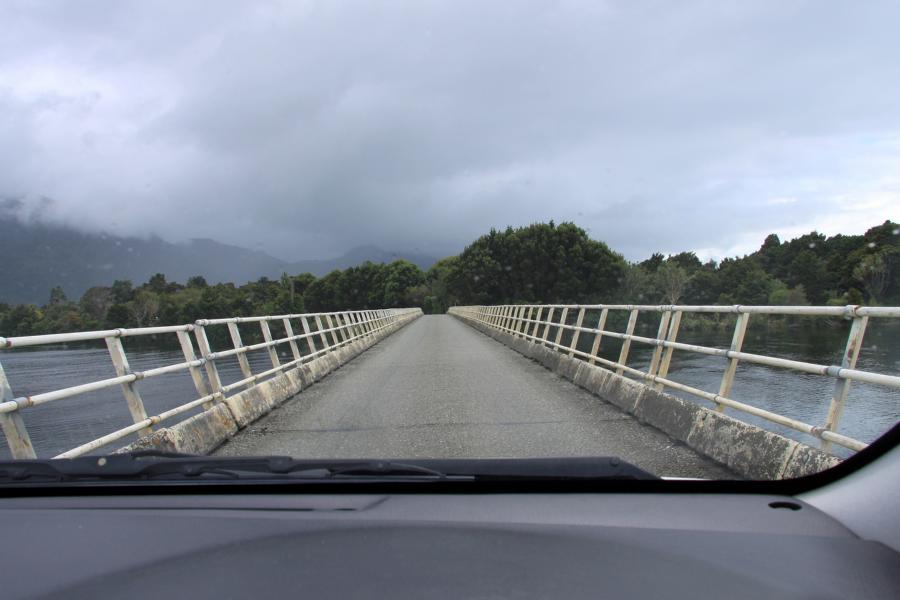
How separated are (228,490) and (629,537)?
1631 millimetres

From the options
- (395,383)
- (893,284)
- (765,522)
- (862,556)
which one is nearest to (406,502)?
(765,522)

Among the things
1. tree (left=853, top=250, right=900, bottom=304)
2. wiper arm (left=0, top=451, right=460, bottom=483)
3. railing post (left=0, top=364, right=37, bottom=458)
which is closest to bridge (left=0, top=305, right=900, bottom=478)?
railing post (left=0, top=364, right=37, bottom=458)

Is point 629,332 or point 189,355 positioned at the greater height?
point 189,355

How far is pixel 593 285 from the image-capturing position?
71062 millimetres

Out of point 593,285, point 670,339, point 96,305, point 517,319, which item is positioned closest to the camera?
point 670,339

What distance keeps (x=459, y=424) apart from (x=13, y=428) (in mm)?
4297

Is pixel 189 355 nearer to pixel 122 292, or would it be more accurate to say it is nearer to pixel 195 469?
pixel 195 469

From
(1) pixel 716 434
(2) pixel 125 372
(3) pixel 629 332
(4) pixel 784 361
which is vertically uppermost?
(2) pixel 125 372

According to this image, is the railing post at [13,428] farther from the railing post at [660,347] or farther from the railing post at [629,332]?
the railing post at [629,332]

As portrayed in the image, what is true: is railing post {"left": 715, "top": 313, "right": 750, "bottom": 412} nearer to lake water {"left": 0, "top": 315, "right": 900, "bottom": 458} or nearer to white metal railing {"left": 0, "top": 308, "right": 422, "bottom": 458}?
lake water {"left": 0, "top": 315, "right": 900, "bottom": 458}

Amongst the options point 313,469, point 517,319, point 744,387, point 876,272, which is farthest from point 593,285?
point 313,469

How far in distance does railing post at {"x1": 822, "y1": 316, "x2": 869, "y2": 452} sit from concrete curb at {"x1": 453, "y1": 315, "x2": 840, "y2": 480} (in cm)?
21

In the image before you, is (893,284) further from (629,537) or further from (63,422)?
(63,422)

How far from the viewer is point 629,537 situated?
7.06 feet
